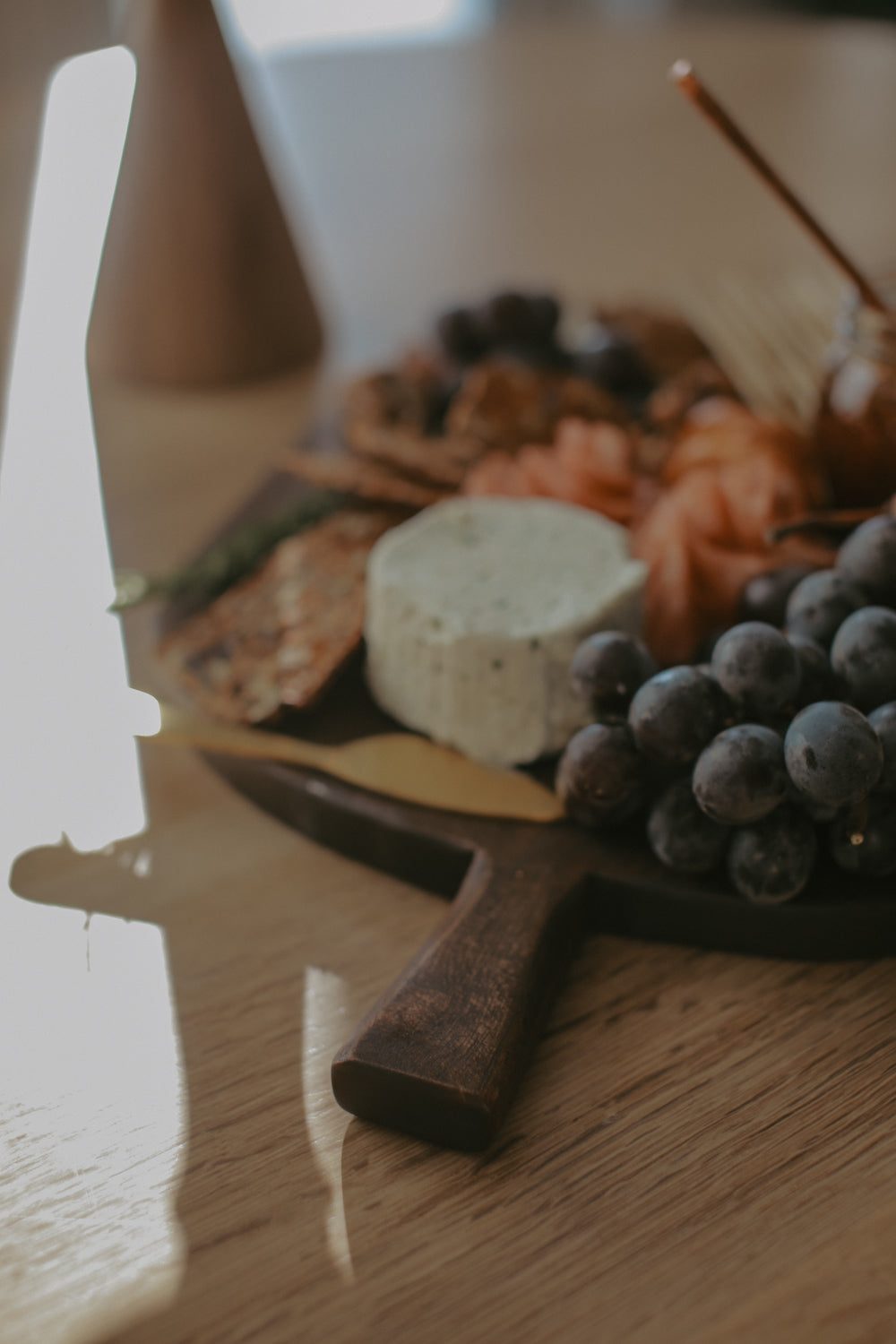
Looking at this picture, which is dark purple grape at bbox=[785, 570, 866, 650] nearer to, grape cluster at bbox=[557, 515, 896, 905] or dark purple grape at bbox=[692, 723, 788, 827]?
grape cluster at bbox=[557, 515, 896, 905]

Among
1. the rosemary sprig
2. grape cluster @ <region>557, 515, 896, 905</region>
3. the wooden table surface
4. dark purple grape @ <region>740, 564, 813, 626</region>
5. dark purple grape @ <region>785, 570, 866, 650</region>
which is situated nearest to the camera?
the wooden table surface

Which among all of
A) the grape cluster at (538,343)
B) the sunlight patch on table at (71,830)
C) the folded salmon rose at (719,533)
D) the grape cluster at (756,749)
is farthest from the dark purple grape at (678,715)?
the grape cluster at (538,343)

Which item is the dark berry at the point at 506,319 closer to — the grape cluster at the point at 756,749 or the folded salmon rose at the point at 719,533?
the folded salmon rose at the point at 719,533

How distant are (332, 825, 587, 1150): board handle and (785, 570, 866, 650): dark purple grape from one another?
21 cm

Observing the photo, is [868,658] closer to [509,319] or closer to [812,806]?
[812,806]

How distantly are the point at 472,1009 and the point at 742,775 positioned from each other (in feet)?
0.63

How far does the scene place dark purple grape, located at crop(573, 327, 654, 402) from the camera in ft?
4.14

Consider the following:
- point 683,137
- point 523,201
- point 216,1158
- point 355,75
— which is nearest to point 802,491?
point 216,1158

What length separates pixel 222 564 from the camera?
1030 mm

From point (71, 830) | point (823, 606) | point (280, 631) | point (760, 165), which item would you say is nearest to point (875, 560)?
point (823, 606)

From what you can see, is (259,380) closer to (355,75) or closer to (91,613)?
(91,613)

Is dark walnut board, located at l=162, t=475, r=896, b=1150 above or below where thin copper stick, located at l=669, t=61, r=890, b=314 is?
below

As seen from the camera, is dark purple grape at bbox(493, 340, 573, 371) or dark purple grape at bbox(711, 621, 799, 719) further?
dark purple grape at bbox(493, 340, 573, 371)

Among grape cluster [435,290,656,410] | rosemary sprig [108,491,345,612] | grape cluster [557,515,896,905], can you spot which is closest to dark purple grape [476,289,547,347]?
grape cluster [435,290,656,410]
